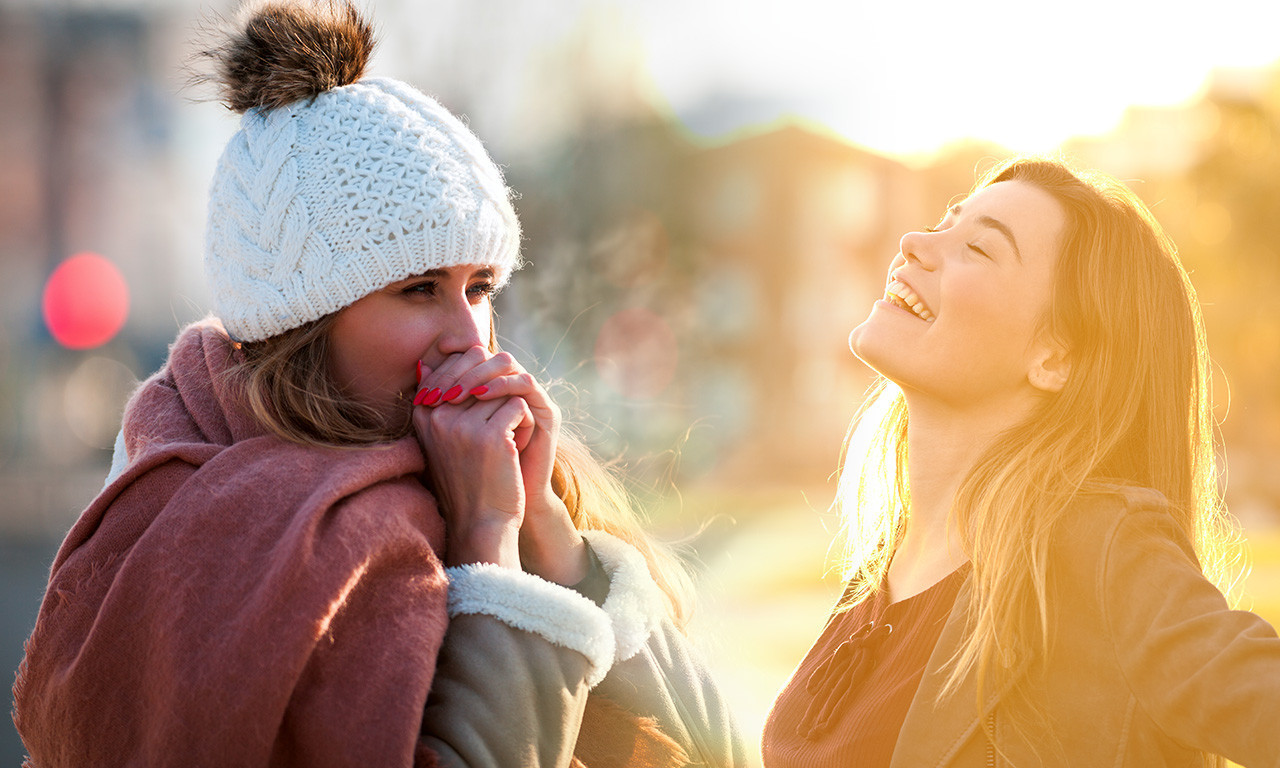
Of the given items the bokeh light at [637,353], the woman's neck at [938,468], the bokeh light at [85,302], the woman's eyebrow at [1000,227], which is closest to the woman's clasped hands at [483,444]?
the woman's neck at [938,468]

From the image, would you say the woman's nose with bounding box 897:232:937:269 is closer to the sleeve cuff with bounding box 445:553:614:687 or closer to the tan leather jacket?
the tan leather jacket

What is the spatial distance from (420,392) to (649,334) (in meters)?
11.3

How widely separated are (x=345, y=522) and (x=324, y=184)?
2.39 feet

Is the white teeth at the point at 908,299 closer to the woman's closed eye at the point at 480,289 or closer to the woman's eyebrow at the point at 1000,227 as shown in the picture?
the woman's eyebrow at the point at 1000,227

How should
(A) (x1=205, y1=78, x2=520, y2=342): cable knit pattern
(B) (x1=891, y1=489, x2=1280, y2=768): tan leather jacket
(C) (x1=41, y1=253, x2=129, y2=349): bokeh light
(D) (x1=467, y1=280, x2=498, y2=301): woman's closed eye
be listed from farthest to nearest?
(C) (x1=41, y1=253, x2=129, y2=349): bokeh light
(D) (x1=467, y1=280, x2=498, y2=301): woman's closed eye
(A) (x1=205, y1=78, x2=520, y2=342): cable knit pattern
(B) (x1=891, y1=489, x2=1280, y2=768): tan leather jacket

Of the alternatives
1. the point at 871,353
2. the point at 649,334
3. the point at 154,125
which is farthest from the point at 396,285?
the point at 154,125

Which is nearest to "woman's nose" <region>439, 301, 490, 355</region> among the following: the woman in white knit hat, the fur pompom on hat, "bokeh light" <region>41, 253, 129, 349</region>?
the woman in white knit hat

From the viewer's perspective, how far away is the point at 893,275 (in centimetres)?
242

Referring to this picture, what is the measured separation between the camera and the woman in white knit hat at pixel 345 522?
5.66ft

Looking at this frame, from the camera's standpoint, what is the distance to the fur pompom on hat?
2059 mm

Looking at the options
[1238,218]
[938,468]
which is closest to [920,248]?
[938,468]

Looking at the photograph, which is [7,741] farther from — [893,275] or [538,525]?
[893,275]

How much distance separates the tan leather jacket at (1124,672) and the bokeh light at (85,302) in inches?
1076

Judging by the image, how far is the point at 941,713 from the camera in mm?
1998
